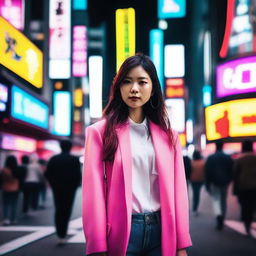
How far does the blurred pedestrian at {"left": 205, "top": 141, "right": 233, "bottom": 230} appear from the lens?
340 inches

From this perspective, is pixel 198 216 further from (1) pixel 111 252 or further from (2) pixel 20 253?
(1) pixel 111 252

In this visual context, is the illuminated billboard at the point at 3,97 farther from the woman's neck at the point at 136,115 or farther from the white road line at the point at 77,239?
the woman's neck at the point at 136,115

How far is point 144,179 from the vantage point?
2.14 metres

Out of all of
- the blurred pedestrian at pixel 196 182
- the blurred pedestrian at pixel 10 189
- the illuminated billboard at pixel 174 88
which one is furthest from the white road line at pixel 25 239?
the illuminated billboard at pixel 174 88

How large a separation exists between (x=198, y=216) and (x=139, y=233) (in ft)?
28.9

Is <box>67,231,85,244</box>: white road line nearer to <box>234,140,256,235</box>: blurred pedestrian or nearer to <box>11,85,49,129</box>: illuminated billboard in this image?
<box>234,140,256,235</box>: blurred pedestrian

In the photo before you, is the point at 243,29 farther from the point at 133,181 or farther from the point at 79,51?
the point at 133,181

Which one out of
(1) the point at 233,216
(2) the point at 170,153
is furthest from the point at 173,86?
A: (2) the point at 170,153

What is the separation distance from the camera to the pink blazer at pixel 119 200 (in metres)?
2.00

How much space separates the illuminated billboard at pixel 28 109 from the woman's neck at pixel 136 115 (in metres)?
9.55

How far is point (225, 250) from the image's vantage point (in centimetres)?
612

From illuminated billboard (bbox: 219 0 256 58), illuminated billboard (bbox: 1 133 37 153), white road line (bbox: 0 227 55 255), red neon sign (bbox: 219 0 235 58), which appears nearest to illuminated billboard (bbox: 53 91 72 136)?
illuminated billboard (bbox: 1 133 37 153)

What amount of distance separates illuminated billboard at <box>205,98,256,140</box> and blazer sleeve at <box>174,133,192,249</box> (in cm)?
330

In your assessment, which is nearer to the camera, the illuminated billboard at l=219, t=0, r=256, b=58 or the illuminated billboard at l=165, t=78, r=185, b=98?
the illuminated billboard at l=219, t=0, r=256, b=58
